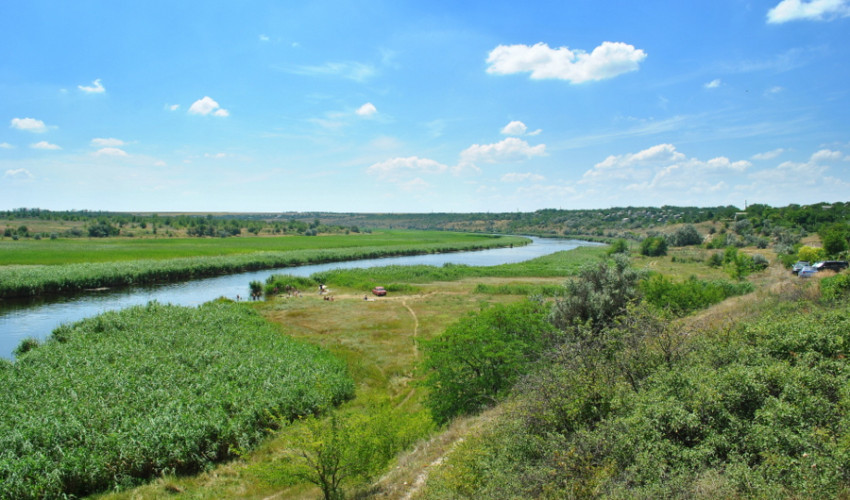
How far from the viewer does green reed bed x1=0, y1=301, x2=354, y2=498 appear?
13.1 meters

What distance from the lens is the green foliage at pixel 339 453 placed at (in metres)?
11.1

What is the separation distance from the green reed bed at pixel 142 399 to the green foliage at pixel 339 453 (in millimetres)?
1414

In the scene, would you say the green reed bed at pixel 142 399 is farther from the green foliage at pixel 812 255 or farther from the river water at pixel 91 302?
the green foliage at pixel 812 255

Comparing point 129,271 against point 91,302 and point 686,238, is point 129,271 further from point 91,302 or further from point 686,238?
point 686,238

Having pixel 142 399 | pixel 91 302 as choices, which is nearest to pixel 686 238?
pixel 142 399

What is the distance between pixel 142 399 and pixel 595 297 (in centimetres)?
2179

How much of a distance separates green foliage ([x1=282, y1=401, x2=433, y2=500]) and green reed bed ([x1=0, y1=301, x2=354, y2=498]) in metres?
1.41

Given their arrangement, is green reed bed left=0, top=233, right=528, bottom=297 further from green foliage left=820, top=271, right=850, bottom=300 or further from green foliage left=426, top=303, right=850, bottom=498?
green foliage left=820, top=271, right=850, bottom=300

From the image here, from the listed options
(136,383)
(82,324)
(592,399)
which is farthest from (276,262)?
(592,399)

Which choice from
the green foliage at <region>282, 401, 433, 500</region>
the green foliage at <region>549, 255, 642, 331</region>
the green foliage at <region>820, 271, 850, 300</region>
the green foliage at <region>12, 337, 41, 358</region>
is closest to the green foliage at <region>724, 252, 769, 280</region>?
the green foliage at <region>820, 271, 850, 300</region>

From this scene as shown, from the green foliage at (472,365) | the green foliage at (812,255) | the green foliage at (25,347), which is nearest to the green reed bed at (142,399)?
the green foliage at (25,347)

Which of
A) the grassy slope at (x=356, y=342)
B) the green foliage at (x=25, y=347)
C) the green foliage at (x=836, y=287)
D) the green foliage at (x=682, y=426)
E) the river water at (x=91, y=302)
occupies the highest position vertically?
the green foliage at (x=836, y=287)

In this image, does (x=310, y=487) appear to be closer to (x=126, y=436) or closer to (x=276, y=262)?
(x=126, y=436)

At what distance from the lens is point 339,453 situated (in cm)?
1121
